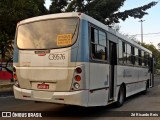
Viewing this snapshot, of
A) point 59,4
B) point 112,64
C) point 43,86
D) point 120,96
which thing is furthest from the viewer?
point 59,4

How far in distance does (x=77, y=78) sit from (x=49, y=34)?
5.48 ft

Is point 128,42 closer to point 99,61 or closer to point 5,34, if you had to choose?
point 99,61

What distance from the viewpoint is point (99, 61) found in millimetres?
11141

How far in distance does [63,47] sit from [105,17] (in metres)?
21.7

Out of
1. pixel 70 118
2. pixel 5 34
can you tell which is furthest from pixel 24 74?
pixel 5 34

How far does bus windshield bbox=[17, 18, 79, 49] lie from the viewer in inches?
404

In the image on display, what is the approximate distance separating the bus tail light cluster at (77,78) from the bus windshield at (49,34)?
814mm

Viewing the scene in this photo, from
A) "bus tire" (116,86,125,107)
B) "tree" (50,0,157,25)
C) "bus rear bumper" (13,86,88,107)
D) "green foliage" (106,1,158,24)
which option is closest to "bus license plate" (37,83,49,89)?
"bus rear bumper" (13,86,88,107)

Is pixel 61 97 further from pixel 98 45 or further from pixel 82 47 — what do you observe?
pixel 98 45

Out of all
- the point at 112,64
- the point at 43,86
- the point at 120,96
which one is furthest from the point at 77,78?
the point at 120,96

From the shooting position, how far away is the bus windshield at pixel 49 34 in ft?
33.7

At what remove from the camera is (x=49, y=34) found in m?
10.6

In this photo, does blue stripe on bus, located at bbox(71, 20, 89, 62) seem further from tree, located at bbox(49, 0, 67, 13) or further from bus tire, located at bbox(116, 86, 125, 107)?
tree, located at bbox(49, 0, 67, 13)

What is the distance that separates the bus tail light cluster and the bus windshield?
32.0 inches
